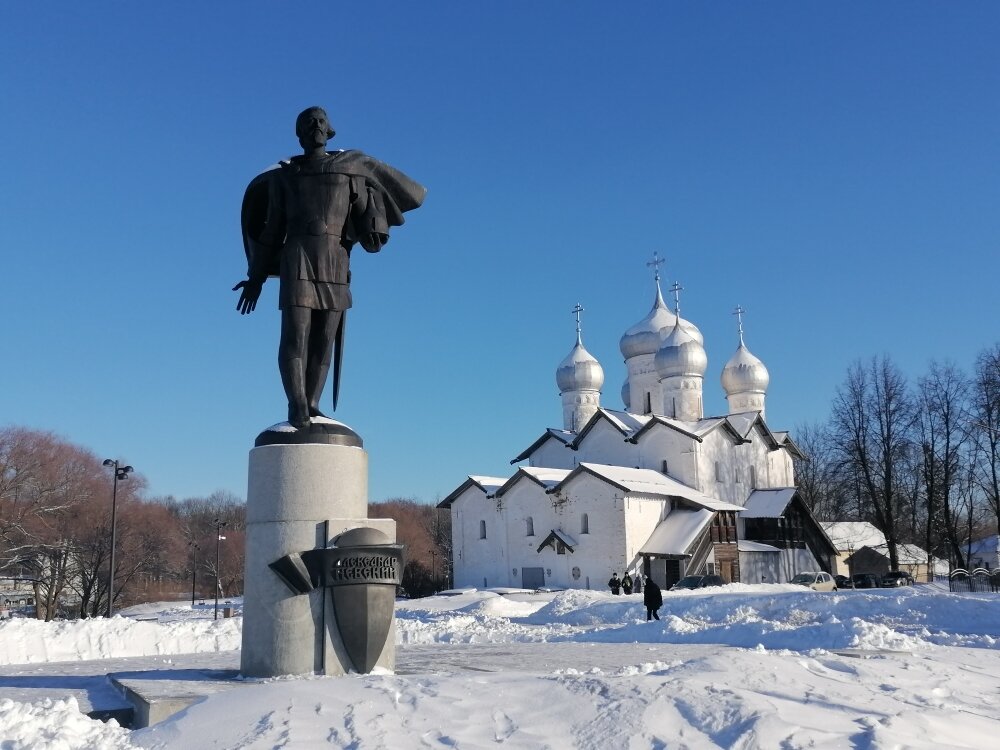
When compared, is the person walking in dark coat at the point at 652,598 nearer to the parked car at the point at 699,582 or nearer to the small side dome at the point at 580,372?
the parked car at the point at 699,582

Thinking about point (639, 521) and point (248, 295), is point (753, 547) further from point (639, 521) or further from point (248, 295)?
point (248, 295)

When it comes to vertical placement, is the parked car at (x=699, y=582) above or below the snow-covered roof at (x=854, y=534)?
below

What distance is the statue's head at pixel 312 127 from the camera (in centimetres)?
849

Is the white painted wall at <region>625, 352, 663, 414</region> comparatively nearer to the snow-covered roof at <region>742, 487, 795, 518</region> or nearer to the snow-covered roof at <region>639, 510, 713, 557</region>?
the snow-covered roof at <region>742, 487, 795, 518</region>

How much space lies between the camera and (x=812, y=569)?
4581cm

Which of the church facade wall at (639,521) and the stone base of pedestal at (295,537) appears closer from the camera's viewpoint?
the stone base of pedestal at (295,537)

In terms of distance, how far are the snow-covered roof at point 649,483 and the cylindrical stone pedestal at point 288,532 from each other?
31868 mm

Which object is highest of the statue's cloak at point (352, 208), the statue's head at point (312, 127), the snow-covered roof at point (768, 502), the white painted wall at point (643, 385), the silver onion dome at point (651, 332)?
the silver onion dome at point (651, 332)

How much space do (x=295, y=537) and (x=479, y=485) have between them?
121ft

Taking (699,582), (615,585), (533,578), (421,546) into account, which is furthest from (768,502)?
(421,546)

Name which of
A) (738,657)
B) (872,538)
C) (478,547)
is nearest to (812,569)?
(478,547)

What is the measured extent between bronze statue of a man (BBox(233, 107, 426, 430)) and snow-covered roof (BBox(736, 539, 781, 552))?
37.2 m

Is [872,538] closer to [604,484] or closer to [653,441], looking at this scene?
[653,441]

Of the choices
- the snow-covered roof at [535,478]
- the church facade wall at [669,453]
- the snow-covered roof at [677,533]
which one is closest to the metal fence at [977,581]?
the snow-covered roof at [677,533]
